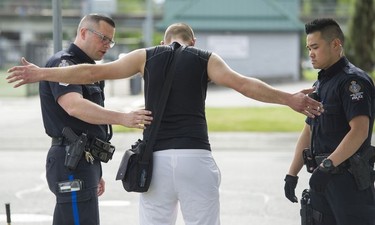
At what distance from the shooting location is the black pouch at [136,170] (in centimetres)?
448

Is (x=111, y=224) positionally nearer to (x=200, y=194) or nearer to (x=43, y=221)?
(x=43, y=221)

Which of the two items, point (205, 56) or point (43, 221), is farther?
point (43, 221)

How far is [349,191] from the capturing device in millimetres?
4785

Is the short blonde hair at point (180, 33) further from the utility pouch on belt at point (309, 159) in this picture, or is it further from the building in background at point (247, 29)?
the building in background at point (247, 29)

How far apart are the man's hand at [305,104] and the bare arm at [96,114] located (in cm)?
86

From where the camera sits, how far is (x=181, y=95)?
4.45 m

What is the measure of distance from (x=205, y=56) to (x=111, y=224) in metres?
3.74

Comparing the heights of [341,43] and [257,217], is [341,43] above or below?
above

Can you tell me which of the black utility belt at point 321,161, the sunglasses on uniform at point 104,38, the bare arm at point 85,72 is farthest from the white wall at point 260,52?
the bare arm at point 85,72

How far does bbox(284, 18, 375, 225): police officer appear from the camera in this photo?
4.68 m

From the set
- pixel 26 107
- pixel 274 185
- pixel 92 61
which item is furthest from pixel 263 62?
pixel 92 61

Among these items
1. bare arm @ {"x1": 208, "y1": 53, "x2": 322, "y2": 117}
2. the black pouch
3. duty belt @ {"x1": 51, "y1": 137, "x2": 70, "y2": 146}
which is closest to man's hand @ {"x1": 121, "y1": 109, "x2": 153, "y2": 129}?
the black pouch

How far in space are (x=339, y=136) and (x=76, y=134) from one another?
1770mm

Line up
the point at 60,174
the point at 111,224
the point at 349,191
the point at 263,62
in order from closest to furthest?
the point at 349,191 < the point at 60,174 < the point at 111,224 < the point at 263,62
